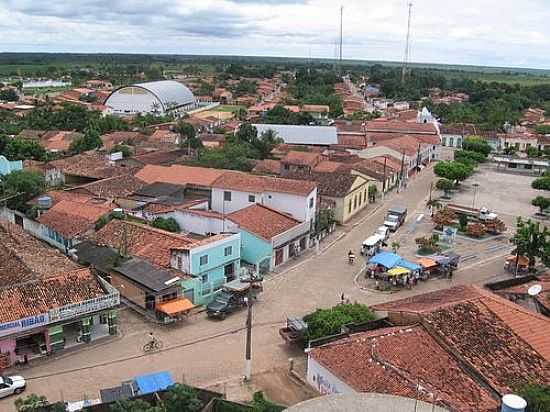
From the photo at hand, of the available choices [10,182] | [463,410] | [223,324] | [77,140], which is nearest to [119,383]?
[223,324]

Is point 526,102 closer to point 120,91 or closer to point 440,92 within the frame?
point 440,92

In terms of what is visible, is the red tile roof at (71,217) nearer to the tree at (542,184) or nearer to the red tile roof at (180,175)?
the red tile roof at (180,175)

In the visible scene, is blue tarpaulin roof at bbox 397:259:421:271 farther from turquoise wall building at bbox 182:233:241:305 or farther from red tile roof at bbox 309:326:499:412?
red tile roof at bbox 309:326:499:412

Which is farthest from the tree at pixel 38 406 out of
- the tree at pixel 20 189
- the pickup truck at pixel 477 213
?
the pickup truck at pixel 477 213

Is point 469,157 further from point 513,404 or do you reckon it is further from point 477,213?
point 513,404

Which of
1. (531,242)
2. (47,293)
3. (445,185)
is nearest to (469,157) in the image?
(445,185)

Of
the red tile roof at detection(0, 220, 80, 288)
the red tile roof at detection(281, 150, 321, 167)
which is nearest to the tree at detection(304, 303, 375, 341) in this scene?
the red tile roof at detection(0, 220, 80, 288)
